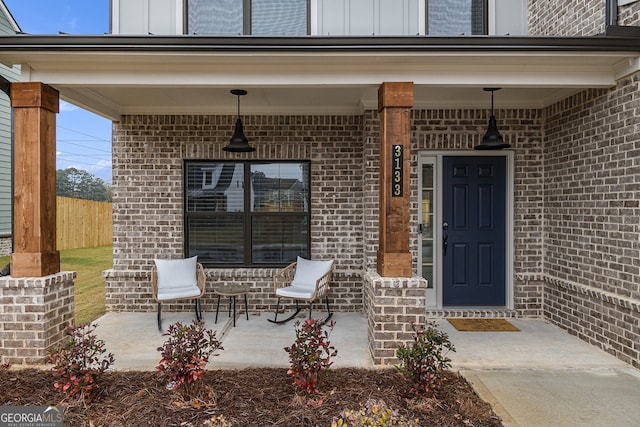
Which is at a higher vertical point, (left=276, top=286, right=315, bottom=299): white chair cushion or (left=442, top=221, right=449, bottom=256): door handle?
(left=442, top=221, right=449, bottom=256): door handle

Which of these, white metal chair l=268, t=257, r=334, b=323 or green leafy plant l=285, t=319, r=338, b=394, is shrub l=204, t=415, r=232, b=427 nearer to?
green leafy plant l=285, t=319, r=338, b=394

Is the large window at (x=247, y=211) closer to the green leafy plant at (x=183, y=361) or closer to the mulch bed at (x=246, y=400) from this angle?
the mulch bed at (x=246, y=400)

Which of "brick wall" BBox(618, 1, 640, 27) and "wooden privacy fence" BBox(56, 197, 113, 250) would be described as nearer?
"brick wall" BBox(618, 1, 640, 27)

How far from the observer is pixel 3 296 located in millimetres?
3854

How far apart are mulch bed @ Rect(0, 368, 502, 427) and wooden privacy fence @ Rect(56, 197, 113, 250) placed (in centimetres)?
1094

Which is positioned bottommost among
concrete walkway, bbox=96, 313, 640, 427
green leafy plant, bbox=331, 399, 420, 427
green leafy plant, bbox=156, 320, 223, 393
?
concrete walkway, bbox=96, 313, 640, 427

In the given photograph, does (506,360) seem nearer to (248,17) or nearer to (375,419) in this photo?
(375,419)

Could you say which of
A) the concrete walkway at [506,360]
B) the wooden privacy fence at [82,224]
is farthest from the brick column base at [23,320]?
the wooden privacy fence at [82,224]

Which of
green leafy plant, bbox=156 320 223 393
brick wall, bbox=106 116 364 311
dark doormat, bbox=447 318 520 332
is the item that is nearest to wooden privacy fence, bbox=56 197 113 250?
brick wall, bbox=106 116 364 311

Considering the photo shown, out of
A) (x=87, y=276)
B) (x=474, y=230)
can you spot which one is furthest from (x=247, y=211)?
(x=87, y=276)

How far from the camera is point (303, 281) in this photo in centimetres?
545

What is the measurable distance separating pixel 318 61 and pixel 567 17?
3.42 meters

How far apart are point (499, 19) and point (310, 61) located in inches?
125

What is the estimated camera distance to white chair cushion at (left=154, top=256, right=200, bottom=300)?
204 inches
